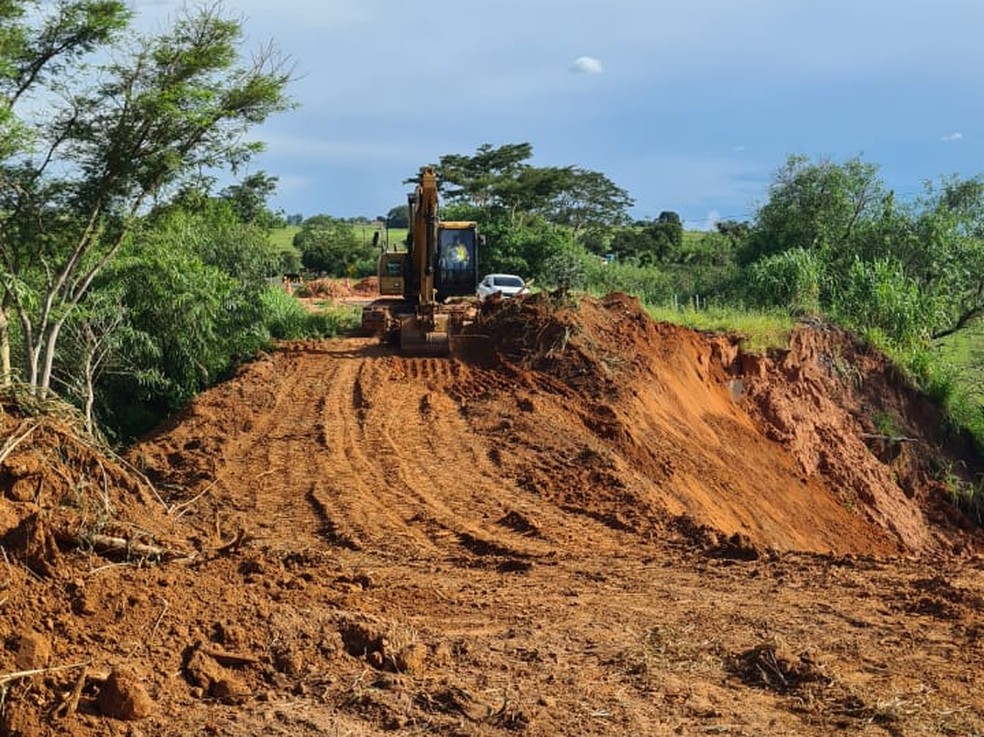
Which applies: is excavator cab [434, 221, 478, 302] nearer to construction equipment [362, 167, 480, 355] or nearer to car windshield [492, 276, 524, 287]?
construction equipment [362, 167, 480, 355]

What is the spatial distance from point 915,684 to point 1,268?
1056cm

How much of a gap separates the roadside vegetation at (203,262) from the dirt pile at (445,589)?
5.04 feet

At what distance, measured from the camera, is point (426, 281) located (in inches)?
722

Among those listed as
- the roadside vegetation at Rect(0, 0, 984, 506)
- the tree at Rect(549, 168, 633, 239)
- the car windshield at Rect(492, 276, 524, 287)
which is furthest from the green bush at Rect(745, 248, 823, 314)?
the tree at Rect(549, 168, 633, 239)

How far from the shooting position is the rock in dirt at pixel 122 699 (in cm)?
408

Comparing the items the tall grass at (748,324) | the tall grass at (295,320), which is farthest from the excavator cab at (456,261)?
the tall grass at (748,324)

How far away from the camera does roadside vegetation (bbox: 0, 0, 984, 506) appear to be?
1125 cm

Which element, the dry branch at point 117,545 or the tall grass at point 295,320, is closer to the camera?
the dry branch at point 117,545

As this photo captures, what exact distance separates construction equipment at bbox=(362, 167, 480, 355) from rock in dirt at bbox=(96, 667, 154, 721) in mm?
12760

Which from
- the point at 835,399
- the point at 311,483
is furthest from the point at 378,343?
the point at 835,399

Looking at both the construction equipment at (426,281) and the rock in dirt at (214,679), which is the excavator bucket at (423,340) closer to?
the construction equipment at (426,281)

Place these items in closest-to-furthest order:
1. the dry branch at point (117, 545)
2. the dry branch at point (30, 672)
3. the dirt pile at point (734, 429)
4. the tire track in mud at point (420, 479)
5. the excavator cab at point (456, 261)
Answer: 1. the dry branch at point (30, 672)
2. the dry branch at point (117, 545)
3. the tire track in mud at point (420, 479)
4. the dirt pile at point (734, 429)
5. the excavator cab at point (456, 261)

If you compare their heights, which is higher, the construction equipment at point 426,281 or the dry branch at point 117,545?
the construction equipment at point 426,281

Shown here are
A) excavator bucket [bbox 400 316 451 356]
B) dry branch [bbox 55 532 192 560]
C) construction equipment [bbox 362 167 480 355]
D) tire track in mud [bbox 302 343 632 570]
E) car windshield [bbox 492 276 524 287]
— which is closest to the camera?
dry branch [bbox 55 532 192 560]
